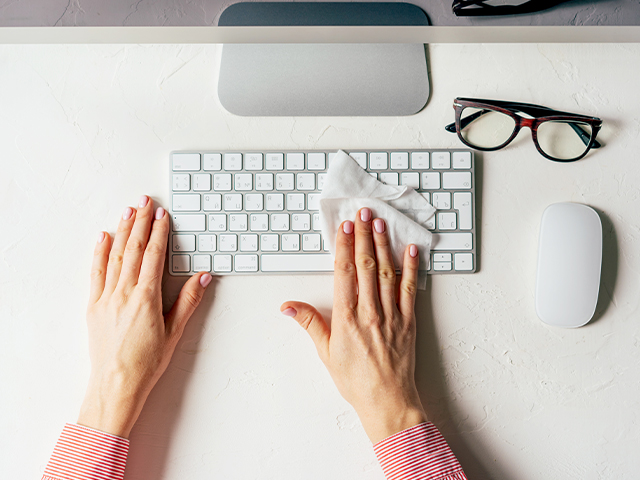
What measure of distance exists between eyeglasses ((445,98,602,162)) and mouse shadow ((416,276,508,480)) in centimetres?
25

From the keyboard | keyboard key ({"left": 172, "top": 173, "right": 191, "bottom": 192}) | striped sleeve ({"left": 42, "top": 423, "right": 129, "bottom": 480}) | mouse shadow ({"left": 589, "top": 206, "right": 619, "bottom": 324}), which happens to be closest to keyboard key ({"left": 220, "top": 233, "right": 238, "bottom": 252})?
the keyboard

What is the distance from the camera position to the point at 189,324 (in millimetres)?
656

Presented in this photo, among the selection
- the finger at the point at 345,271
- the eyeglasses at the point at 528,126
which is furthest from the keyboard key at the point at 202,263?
Answer: the eyeglasses at the point at 528,126

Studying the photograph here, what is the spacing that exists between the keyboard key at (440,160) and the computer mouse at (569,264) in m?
0.18

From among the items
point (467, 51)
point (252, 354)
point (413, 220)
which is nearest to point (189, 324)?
point (252, 354)

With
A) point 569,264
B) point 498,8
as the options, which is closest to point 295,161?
point 498,8

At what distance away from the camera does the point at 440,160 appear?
64 cm

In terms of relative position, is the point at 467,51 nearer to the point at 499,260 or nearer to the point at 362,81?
the point at 362,81

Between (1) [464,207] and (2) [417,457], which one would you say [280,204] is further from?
(2) [417,457]

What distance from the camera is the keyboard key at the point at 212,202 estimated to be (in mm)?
644

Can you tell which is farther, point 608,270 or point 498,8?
point 608,270

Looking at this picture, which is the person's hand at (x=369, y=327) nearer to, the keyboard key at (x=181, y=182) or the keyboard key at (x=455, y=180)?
the keyboard key at (x=455, y=180)

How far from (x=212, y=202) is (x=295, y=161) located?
0.15m

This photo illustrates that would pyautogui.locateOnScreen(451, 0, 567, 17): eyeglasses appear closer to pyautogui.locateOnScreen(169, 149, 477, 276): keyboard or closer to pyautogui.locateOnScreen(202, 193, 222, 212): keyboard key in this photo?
pyautogui.locateOnScreen(169, 149, 477, 276): keyboard
